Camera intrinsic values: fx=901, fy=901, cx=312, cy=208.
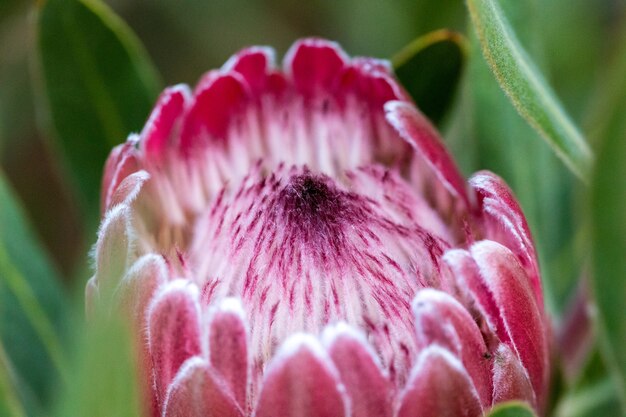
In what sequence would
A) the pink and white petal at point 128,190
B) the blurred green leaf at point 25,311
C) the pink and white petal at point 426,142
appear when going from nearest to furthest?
the pink and white petal at point 128,190
the pink and white petal at point 426,142
the blurred green leaf at point 25,311

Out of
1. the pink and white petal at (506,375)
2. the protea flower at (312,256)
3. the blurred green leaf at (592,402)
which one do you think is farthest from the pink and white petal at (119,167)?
the blurred green leaf at (592,402)

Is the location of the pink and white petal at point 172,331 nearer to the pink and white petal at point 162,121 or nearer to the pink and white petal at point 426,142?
the pink and white petal at point 162,121

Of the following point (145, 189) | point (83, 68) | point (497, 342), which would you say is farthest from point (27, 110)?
point (497, 342)

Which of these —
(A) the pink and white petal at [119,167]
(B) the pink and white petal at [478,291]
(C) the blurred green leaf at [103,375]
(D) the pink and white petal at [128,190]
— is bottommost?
(B) the pink and white petal at [478,291]

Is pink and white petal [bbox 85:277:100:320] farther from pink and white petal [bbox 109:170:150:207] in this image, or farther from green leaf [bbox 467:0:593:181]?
green leaf [bbox 467:0:593:181]

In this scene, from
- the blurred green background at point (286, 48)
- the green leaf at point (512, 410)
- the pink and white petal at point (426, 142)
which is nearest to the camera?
the green leaf at point (512, 410)
